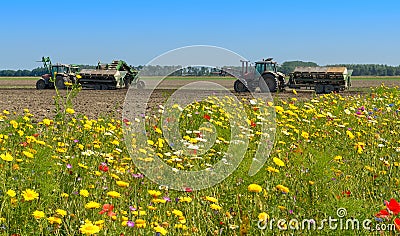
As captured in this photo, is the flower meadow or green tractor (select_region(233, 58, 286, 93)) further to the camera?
green tractor (select_region(233, 58, 286, 93))

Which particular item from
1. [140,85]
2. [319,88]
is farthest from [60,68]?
[319,88]

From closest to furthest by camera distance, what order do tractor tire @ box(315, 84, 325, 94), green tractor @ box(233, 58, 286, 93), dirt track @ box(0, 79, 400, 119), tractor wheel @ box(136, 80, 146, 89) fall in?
dirt track @ box(0, 79, 400, 119)
green tractor @ box(233, 58, 286, 93)
tractor tire @ box(315, 84, 325, 94)
tractor wheel @ box(136, 80, 146, 89)

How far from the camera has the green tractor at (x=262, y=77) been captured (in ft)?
81.3

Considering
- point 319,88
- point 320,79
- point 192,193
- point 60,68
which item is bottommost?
point 192,193

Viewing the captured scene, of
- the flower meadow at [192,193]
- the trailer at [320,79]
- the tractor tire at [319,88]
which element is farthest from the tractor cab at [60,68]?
the flower meadow at [192,193]

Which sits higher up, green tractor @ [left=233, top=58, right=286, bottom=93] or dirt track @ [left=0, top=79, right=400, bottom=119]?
green tractor @ [left=233, top=58, right=286, bottom=93]

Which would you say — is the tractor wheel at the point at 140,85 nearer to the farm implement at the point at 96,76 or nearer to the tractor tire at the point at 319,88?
the farm implement at the point at 96,76

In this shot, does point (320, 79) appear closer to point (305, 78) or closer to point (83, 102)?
point (305, 78)

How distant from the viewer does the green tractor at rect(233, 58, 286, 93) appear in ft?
81.3

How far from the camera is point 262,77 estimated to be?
982 inches

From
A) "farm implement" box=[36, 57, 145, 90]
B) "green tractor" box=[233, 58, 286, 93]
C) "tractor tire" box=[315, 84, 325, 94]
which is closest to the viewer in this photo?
"green tractor" box=[233, 58, 286, 93]

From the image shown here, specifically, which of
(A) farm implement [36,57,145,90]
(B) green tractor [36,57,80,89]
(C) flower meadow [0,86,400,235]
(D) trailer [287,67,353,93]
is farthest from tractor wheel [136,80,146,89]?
(C) flower meadow [0,86,400,235]

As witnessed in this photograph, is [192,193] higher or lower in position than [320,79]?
lower

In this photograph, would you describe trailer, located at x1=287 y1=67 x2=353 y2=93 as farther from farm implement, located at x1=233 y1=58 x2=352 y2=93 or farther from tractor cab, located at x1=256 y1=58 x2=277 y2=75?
tractor cab, located at x1=256 y1=58 x2=277 y2=75
